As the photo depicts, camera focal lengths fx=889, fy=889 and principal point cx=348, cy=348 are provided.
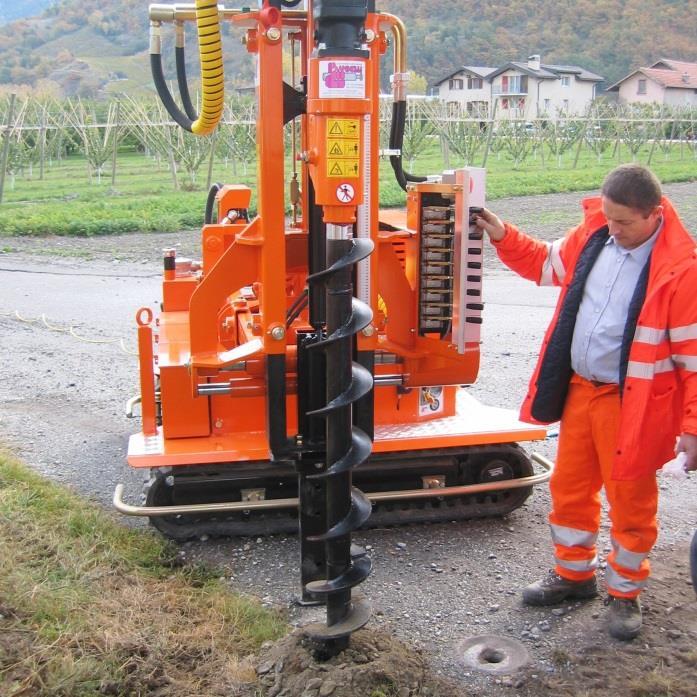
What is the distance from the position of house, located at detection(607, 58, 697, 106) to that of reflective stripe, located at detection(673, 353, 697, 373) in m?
71.3

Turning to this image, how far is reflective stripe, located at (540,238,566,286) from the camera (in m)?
4.01

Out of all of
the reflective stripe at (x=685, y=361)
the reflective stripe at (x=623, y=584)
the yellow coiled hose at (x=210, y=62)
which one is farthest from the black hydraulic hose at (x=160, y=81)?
the reflective stripe at (x=623, y=584)

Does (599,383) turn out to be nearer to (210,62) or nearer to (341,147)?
(341,147)

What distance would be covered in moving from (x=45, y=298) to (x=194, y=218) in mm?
6706


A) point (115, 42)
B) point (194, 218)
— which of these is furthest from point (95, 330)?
point (115, 42)

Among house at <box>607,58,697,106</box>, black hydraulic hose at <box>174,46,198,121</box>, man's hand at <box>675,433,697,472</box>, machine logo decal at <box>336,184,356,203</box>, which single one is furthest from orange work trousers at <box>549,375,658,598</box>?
house at <box>607,58,697,106</box>

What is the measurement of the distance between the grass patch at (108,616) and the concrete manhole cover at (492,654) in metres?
0.78

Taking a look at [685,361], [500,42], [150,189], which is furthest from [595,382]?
[500,42]

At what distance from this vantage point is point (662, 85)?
70438 millimetres

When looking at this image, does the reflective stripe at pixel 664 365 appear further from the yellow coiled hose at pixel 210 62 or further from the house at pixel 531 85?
the house at pixel 531 85

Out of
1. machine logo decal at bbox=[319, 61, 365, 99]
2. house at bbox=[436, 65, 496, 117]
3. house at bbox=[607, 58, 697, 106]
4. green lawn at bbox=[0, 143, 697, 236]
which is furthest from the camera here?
house at bbox=[436, 65, 496, 117]

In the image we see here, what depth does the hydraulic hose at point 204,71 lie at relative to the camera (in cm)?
331

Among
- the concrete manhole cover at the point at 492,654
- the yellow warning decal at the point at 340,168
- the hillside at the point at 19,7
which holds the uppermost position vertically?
the hillside at the point at 19,7

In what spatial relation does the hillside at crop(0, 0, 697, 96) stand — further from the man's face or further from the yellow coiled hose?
the man's face
